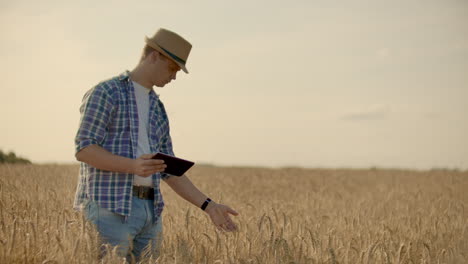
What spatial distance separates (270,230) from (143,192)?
1.42 meters

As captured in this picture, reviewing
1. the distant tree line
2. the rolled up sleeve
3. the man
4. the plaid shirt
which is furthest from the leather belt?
the distant tree line

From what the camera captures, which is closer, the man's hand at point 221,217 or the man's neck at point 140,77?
the man's neck at point 140,77

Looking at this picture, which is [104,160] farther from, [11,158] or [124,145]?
[11,158]

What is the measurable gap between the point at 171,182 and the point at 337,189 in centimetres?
922

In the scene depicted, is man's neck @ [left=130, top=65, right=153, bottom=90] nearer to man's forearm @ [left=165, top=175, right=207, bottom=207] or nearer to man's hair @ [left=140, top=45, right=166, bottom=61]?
man's hair @ [left=140, top=45, right=166, bottom=61]

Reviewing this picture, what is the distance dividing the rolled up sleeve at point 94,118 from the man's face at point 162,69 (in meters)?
0.37

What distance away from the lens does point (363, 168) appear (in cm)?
2262

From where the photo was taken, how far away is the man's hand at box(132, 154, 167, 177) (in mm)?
3811

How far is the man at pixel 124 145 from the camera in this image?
4059 mm

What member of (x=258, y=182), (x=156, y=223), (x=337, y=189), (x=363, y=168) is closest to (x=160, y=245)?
(x=156, y=223)

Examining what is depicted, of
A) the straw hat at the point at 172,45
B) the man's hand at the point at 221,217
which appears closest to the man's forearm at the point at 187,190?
the man's hand at the point at 221,217

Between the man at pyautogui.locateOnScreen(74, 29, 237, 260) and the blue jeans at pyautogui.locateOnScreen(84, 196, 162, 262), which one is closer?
the man at pyautogui.locateOnScreen(74, 29, 237, 260)

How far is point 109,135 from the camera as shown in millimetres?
4242

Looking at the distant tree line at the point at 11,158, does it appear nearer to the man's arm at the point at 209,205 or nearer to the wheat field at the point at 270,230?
the wheat field at the point at 270,230
